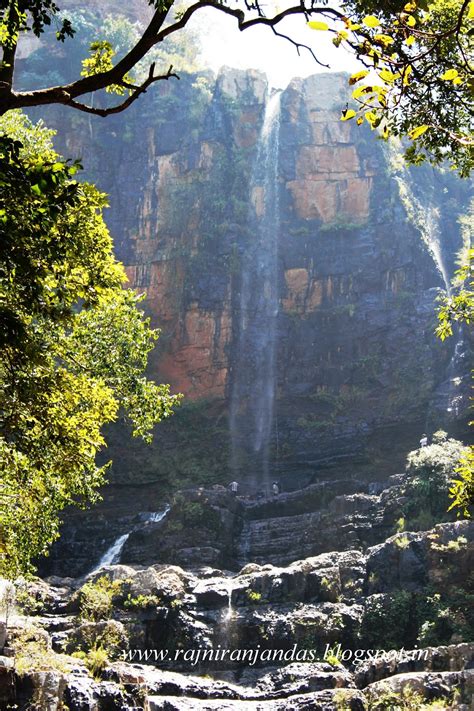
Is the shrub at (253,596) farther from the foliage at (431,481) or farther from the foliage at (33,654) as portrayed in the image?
the foliage at (33,654)

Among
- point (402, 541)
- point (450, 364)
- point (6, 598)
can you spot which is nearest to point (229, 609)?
point (402, 541)

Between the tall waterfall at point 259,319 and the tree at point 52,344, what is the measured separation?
20134mm

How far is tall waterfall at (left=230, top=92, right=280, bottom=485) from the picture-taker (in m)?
29.4

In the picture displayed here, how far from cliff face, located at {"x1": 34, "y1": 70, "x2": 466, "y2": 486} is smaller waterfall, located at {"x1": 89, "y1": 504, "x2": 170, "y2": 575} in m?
4.28

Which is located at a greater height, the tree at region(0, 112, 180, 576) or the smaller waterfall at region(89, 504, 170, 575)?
the tree at region(0, 112, 180, 576)

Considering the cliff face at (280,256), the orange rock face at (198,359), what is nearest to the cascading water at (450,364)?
the cliff face at (280,256)

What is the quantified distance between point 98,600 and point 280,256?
1993 cm

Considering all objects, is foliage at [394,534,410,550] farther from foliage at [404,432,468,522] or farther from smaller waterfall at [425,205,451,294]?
smaller waterfall at [425,205,451,294]

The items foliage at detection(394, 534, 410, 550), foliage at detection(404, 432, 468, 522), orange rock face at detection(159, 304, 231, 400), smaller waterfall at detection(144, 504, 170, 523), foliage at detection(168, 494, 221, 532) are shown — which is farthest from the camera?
orange rock face at detection(159, 304, 231, 400)

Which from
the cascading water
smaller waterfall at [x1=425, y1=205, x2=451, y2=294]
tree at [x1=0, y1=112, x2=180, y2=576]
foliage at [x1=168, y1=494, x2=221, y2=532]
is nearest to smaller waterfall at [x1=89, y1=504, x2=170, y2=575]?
foliage at [x1=168, y1=494, x2=221, y2=532]

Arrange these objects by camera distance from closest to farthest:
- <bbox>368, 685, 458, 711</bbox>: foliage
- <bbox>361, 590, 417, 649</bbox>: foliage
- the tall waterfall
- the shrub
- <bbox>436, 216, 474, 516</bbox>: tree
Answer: <bbox>436, 216, 474, 516</bbox>: tree
<bbox>368, 685, 458, 711</bbox>: foliage
<bbox>361, 590, 417, 649</bbox>: foliage
the shrub
the tall waterfall

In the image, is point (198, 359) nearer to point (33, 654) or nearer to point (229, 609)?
point (229, 609)

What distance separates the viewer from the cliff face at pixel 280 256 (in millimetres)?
29188

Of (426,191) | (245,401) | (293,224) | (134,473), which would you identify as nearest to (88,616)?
(134,473)
